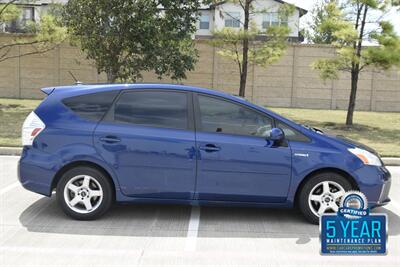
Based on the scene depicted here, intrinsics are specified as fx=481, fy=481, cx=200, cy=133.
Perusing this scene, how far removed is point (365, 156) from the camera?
5383mm

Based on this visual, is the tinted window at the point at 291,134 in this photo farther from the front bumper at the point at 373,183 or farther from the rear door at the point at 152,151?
the rear door at the point at 152,151

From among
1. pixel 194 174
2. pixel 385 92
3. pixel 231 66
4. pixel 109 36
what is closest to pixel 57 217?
pixel 194 174

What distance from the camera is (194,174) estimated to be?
5215 mm

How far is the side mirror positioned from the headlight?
32.2 inches

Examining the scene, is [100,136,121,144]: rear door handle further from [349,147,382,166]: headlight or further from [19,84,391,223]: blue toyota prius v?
[349,147,382,166]: headlight

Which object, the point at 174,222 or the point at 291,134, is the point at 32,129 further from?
the point at 291,134

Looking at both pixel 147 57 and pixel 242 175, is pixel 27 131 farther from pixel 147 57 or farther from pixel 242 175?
pixel 147 57

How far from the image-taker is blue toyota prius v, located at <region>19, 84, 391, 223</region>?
5.21 meters

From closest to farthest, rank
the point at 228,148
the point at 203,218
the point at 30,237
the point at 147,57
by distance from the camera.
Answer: the point at 30,237
the point at 228,148
the point at 203,218
the point at 147,57

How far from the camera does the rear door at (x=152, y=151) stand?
5.20 meters

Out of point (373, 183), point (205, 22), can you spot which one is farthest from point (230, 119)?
point (205, 22)

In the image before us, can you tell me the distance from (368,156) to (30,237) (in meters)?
3.72

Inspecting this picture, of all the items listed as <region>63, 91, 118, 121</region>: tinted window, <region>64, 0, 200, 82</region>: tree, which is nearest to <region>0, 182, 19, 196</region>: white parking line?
<region>63, 91, 118, 121</region>: tinted window

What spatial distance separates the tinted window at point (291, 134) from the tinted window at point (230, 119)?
0.13m
